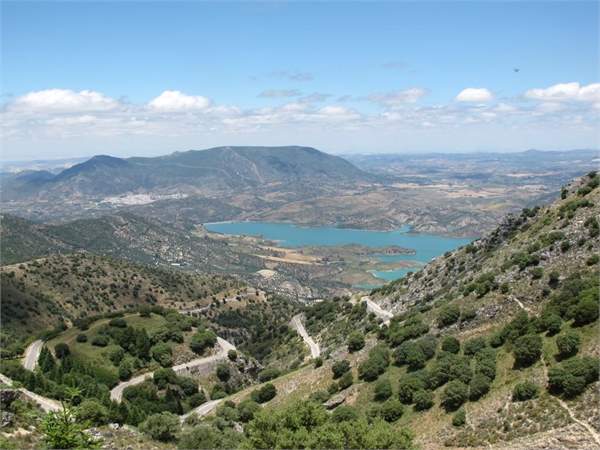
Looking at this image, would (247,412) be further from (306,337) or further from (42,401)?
(306,337)

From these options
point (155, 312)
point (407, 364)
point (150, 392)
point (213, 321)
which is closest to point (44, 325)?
point (155, 312)

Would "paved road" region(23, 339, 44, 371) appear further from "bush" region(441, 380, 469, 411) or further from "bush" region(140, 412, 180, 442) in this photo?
"bush" region(441, 380, 469, 411)

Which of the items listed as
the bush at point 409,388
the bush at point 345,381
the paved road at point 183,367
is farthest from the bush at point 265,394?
the bush at point 409,388

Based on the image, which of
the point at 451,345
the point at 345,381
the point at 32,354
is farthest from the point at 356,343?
the point at 32,354

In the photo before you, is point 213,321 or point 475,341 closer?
point 475,341

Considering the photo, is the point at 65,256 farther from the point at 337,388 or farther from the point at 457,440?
the point at 457,440
